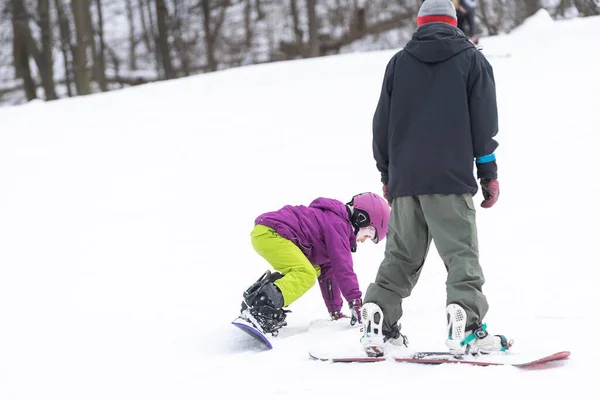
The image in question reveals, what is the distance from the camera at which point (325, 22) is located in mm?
28953

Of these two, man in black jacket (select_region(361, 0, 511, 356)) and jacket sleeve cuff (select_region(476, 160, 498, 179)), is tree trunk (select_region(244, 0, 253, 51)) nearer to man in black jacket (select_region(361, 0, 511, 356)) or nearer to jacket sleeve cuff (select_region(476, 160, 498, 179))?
man in black jacket (select_region(361, 0, 511, 356))

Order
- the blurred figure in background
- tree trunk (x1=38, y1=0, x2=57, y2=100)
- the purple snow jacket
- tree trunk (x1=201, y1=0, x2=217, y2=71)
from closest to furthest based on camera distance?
the purple snow jacket → the blurred figure in background → tree trunk (x1=38, y1=0, x2=57, y2=100) → tree trunk (x1=201, y1=0, x2=217, y2=71)

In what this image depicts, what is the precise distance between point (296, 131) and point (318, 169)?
1766 millimetres

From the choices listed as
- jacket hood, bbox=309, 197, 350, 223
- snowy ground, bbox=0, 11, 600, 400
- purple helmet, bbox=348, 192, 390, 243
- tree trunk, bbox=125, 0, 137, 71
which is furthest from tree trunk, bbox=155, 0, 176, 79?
purple helmet, bbox=348, 192, 390, 243

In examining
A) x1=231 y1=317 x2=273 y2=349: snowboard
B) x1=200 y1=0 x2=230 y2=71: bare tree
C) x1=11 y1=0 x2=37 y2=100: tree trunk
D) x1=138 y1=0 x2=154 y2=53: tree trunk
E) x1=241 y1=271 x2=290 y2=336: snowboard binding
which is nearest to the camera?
x1=231 y1=317 x2=273 y2=349: snowboard

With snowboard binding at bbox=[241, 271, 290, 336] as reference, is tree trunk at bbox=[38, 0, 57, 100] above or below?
above

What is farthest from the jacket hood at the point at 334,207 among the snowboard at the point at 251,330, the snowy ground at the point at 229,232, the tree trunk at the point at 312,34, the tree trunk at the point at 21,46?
the tree trunk at the point at 21,46

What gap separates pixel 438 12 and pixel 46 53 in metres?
20.0

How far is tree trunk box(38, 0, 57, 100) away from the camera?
20.8 metres

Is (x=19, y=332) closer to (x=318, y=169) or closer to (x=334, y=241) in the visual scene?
(x=334, y=241)

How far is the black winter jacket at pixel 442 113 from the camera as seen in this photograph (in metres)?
3.30

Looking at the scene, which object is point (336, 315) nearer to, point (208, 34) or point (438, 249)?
point (438, 249)

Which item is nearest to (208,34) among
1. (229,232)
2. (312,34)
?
(312,34)

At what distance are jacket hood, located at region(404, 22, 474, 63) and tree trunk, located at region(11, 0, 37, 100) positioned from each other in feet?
65.9
